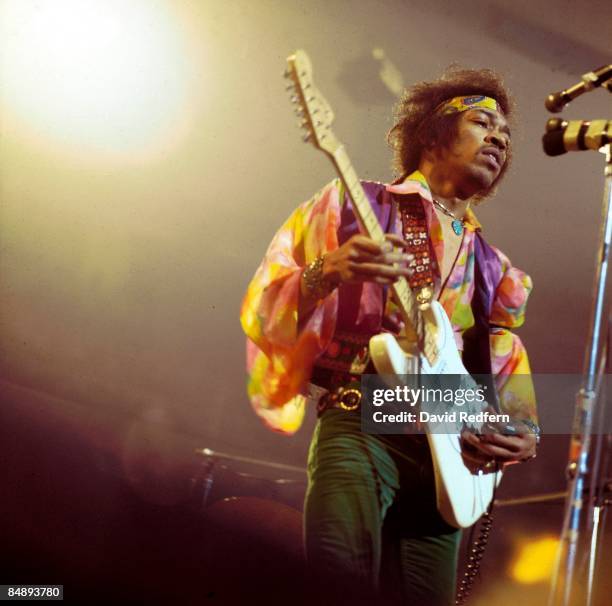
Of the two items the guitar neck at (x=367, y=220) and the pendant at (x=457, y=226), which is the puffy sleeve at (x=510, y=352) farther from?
the guitar neck at (x=367, y=220)

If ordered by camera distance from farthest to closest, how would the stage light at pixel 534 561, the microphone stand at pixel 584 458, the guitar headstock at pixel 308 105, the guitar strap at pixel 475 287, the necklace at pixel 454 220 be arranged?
the stage light at pixel 534 561 < the necklace at pixel 454 220 < the guitar strap at pixel 475 287 < the guitar headstock at pixel 308 105 < the microphone stand at pixel 584 458

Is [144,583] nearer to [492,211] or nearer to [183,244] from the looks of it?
[183,244]

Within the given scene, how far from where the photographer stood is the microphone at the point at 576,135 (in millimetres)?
1358

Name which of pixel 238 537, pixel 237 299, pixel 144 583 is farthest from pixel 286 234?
pixel 144 583

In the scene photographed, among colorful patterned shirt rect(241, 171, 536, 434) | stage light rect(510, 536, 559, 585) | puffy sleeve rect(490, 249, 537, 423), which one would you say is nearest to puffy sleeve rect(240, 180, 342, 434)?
colorful patterned shirt rect(241, 171, 536, 434)

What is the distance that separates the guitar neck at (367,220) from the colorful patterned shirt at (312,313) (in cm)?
8

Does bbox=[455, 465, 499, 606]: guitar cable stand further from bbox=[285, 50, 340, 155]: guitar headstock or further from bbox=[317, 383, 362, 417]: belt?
bbox=[285, 50, 340, 155]: guitar headstock

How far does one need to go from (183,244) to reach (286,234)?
29 cm

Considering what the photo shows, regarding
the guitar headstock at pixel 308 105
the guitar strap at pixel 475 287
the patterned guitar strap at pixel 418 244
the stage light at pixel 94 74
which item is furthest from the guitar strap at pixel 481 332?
the stage light at pixel 94 74

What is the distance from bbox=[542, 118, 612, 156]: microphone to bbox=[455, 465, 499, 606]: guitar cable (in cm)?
91

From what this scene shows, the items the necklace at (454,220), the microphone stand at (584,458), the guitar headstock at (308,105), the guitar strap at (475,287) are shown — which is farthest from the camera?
the necklace at (454,220)

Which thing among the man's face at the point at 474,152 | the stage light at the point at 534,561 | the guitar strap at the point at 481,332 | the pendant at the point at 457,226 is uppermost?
the man's face at the point at 474,152

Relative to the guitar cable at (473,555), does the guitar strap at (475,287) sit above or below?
above

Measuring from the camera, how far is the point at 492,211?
2.04m
